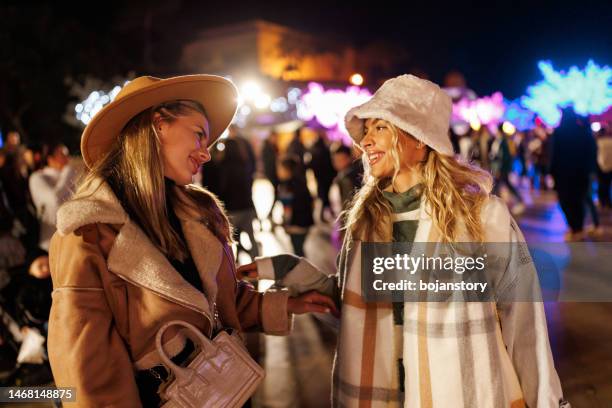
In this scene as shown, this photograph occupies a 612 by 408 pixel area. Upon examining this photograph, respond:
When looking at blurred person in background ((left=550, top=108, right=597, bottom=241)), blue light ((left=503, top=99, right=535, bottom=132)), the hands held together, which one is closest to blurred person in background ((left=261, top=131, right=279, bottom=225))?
blurred person in background ((left=550, top=108, right=597, bottom=241))

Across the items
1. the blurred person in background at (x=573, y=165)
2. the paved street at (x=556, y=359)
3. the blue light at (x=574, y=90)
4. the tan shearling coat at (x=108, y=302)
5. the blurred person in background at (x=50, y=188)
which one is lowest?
the paved street at (x=556, y=359)

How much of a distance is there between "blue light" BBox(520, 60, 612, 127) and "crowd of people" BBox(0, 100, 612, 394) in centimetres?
216

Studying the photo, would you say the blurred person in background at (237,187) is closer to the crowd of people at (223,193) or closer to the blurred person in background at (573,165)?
the crowd of people at (223,193)

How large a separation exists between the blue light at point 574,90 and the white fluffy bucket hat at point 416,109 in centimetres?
1062

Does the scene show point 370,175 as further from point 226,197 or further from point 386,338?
point 226,197

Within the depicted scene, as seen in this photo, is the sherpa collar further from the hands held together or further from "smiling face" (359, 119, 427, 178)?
"smiling face" (359, 119, 427, 178)

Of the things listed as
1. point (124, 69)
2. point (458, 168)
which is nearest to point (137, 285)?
point (458, 168)

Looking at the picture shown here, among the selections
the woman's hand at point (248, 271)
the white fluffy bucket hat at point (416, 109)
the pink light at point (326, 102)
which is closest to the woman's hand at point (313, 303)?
the woman's hand at point (248, 271)

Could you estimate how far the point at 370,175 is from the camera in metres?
2.69

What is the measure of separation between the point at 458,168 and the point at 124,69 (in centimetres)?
2526

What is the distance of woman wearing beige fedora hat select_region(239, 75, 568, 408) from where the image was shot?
221 cm

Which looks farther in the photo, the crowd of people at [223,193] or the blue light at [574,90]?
the blue light at [574,90]

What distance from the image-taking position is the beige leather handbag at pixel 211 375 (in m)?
1.85

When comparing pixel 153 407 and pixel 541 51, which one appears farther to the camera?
pixel 541 51
